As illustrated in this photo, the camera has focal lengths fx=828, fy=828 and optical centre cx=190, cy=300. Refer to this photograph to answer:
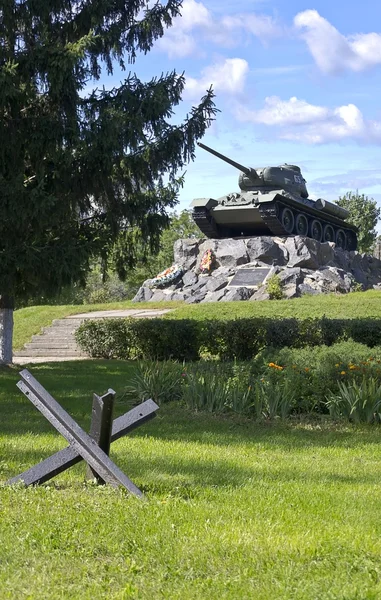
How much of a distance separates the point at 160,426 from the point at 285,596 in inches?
215

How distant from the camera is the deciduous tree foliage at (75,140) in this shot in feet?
42.1

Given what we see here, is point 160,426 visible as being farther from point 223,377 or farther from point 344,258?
point 344,258

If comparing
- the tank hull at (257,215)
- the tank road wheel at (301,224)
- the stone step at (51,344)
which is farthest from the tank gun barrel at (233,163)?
the stone step at (51,344)

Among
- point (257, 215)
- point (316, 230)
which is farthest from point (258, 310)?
point (316, 230)

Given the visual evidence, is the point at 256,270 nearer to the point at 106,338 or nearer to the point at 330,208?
the point at 330,208

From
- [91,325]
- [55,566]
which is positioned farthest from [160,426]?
[91,325]

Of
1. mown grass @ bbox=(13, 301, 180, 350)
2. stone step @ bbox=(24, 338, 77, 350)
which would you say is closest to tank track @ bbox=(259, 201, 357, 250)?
mown grass @ bbox=(13, 301, 180, 350)

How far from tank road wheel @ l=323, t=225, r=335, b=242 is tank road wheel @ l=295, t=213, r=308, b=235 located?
2171mm

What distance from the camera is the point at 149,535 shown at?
4145 millimetres

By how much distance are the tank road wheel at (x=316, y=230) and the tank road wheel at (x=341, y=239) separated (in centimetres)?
166

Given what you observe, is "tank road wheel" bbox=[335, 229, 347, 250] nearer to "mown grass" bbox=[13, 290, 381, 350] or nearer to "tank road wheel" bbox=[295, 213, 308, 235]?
"tank road wheel" bbox=[295, 213, 308, 235]

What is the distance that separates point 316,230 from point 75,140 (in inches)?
886

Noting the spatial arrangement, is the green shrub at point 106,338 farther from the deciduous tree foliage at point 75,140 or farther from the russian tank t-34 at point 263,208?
the russian tank t-34 at point 263,208

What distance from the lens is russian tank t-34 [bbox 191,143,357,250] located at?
2997 cm
